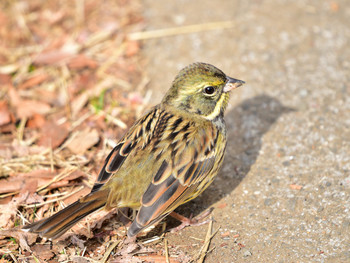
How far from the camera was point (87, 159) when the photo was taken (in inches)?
235

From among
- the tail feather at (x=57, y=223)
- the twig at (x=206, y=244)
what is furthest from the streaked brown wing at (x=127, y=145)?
the twig at (x=206, y=244)

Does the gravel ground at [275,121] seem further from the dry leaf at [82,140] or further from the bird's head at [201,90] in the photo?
the dry leaf at [82,140]

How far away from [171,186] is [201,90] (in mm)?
1147

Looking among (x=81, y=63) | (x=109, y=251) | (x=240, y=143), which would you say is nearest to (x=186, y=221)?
(x=109, y=251)

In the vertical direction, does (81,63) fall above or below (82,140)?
above

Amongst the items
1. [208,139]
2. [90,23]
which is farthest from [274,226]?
[90,23]

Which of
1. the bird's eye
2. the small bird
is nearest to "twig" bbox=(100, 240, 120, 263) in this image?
the small bird

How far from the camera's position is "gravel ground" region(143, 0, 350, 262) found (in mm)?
4895

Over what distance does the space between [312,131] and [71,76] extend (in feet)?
12.8

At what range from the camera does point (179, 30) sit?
840 cm

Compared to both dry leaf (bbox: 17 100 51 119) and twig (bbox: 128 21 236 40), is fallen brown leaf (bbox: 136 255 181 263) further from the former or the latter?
twig (bbox: 128 21 236 40)

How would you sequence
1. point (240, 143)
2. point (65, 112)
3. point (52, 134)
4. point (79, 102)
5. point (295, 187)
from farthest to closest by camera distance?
1. point (79, 102)
2. point (65, 112)
3. point (52, 134)
4. point (240, 143)
5. point (295, 187)

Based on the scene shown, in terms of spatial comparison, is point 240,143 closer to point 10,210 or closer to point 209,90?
point 209,90

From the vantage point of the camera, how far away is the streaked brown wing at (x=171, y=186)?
4.45 m
